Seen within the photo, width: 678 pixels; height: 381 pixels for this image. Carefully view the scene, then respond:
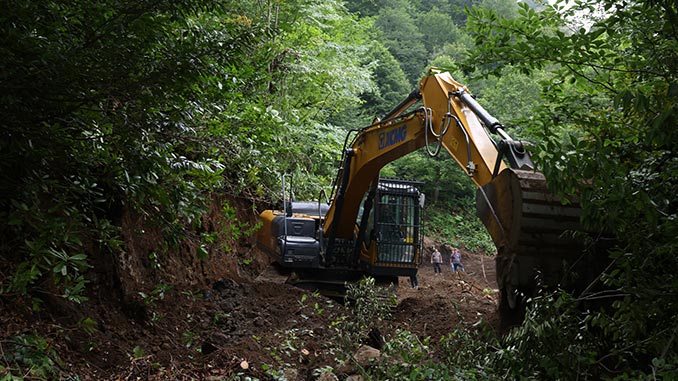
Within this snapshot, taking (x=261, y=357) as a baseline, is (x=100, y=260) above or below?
above

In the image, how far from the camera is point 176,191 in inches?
220

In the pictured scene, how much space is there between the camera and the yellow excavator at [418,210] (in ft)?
16.7

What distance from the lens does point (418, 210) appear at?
1137 cm

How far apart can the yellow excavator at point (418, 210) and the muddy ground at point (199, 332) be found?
0.71 m

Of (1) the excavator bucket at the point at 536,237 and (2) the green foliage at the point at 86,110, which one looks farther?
(1) the excavator bucket at the point at 536,237

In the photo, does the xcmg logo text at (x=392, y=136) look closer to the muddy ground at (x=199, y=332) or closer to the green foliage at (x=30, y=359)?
the muddy ground at (x=199, y=332)

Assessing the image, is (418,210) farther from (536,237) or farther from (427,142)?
(536,237)

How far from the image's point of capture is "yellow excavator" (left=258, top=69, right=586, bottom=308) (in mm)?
5078

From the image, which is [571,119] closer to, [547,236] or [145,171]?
[547,236]

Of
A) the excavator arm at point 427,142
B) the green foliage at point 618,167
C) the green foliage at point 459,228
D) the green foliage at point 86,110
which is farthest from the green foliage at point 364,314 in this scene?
the green foliage at point 459,228

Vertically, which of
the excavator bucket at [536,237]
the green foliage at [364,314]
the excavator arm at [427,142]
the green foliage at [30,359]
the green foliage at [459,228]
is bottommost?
the green foliage at [459,228]

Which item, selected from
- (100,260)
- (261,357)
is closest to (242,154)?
(100,260)

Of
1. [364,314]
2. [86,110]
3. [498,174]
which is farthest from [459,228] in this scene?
[86,110]

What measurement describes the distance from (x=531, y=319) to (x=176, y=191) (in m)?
3.10
